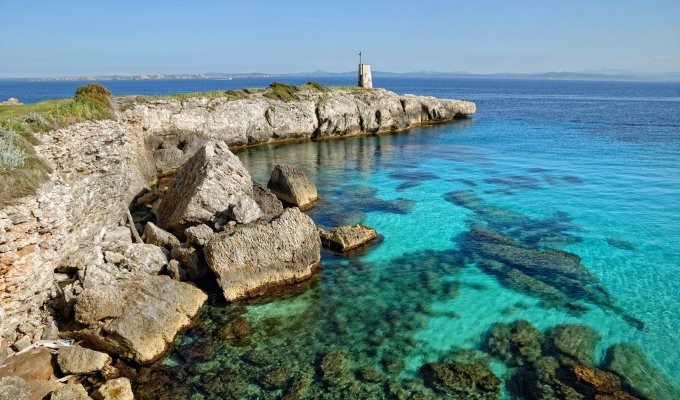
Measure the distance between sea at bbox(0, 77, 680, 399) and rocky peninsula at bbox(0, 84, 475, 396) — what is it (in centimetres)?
111

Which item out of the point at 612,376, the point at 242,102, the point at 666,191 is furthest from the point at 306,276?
the point at 242,102

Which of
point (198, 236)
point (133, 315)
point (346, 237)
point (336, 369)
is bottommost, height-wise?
point (336, 369)

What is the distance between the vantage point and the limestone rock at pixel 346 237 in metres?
19.9

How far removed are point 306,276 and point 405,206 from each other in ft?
37.6

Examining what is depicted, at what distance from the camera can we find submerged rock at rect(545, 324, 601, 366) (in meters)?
12.2

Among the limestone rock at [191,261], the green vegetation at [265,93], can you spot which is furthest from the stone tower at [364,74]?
the limestone rock at [191,261]

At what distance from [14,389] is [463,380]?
1100cm

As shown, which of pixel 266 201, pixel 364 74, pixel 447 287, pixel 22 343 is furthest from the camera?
pixel 364 74

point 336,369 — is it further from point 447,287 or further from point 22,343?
point 22,343

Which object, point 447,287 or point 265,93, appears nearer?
point 447,287

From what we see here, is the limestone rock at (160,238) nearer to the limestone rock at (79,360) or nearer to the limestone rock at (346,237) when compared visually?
the limestone rock at (79,360)

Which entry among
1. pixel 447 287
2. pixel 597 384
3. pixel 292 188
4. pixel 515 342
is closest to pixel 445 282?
pixel 447 287

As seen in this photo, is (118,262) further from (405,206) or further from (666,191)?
(666,191)

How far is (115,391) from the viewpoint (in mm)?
10609
